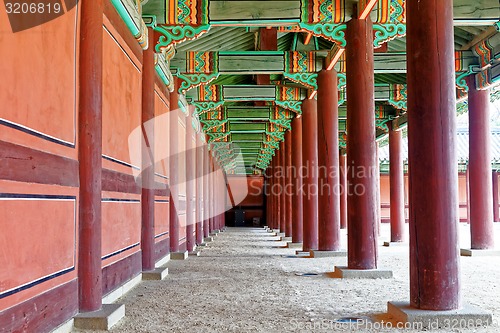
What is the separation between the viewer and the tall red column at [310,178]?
1241cm

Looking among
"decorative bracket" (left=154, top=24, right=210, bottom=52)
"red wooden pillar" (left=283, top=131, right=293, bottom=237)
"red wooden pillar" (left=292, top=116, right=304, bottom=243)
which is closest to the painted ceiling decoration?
"decorative bracket" (left=154, top=24, right=210, bottom=52)

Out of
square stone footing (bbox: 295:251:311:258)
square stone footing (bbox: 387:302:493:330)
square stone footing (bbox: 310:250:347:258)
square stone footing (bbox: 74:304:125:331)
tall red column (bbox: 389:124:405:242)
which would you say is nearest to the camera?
square stone footing (bbox: 387:302:493:330)

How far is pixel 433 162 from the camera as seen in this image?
488cm

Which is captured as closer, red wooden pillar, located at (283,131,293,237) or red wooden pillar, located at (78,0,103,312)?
red wooden pillar, located at (78,0,103,312)

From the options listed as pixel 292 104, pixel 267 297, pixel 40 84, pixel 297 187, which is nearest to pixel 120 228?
pixel 267 297

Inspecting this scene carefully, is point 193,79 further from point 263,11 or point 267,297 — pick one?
point 267,297

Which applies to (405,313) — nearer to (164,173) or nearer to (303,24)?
(303,24)

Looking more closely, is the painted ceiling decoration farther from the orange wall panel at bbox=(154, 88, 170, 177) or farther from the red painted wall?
the red painted wall

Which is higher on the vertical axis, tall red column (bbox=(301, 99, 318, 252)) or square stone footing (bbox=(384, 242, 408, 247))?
tall red column (bbox=(301, 99, 318, 252))

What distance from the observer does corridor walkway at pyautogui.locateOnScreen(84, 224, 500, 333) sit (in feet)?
16.0

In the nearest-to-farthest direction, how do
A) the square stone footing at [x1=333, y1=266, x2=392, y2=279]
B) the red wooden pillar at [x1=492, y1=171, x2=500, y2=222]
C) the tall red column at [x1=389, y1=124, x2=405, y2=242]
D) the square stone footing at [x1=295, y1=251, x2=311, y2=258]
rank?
the square stone footing at [x1=333, y1=266, x2=392, y2=279] < the square stone footing at [x1=295, y1=251, x2=311, y2=258] < the tall red column at [x1=389, y1=124, x2=405, y2=242] < the red wooden pillar at [x1=492, y1=171, x2=500, y2=222]

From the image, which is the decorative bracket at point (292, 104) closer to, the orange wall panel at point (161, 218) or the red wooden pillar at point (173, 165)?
the red wooden pillar at point (173, 165)

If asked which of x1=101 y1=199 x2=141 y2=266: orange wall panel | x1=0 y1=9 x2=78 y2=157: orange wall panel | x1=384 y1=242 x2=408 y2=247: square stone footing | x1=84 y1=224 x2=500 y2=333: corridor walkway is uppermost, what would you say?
x1=0 y1=9 x2=78 y2=157: orange wall panel

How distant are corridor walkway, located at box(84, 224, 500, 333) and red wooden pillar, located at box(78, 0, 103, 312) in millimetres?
447
